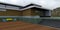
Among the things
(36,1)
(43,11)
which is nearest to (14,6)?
(36,1)

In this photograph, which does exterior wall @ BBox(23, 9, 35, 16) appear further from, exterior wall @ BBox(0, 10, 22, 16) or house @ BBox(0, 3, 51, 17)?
exterior wall @ BBox(0, 10, 22, 16)

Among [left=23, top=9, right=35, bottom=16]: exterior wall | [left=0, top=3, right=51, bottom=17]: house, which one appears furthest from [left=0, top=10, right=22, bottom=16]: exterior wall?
[left=23, top=9, right=35, bottom=16]: exterior wall

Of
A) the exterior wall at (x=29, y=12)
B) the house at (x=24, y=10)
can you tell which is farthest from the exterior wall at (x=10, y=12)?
the exterior wall at (x=29, y=12)

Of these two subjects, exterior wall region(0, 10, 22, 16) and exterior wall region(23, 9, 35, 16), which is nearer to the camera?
exterior wall region(0, 10, 22, 16)

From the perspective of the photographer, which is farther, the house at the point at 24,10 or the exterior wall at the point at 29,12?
the exterior wall at the point at 29,12

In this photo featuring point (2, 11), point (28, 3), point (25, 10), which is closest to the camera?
point (2, 11)

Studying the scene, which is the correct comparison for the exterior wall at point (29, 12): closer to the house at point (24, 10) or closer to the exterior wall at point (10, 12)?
the house at point (24, 10)

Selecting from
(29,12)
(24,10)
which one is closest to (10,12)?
(24,10)

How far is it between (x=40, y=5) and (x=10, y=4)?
919 mm

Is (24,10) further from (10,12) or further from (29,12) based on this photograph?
(10,12)

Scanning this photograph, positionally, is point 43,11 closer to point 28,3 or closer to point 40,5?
point 40,5

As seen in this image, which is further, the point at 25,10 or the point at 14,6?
the point at 25,10

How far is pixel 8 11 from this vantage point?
304 centimetres

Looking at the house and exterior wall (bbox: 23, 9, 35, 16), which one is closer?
the house
